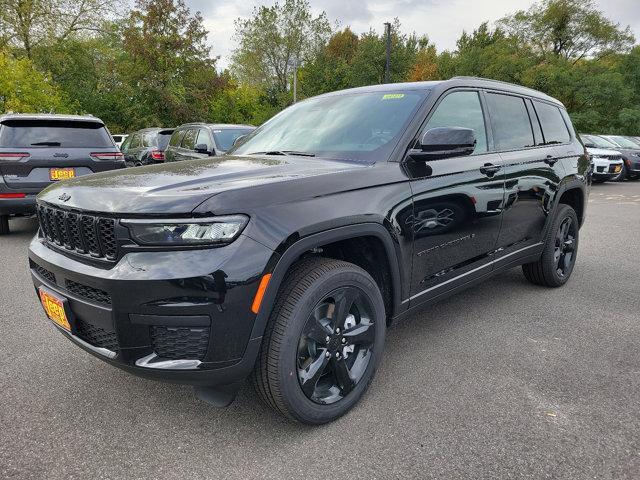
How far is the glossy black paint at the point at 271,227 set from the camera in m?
1.92

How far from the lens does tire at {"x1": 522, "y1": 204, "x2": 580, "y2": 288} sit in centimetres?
425

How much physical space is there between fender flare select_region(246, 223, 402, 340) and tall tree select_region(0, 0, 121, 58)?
27124 mm

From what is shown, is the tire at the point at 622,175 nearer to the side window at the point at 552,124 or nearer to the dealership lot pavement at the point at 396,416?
the side window at the point at 552,124

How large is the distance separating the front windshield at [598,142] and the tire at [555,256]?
14.1 metres

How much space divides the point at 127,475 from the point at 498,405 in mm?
1842

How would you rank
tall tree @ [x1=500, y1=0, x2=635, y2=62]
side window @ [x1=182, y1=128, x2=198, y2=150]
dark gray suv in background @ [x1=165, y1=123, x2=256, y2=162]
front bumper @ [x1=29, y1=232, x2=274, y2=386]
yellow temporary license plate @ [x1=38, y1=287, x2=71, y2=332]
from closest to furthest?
front bumper @ [x1=29, y1=232, x2=274, y2=386] → yellow temporary license plate @ [x1=38, y1=287, x2=71, y2=332] → dark gray suv in background @ [x1=165, y1=123, x2=256, y2=162] → side window @ [x1=182, y1=128, x2=198, y2=150] → tall tree @ [x1=500, y1=0, x2=635, y2=62]

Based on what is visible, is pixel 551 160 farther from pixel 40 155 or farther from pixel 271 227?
pixel 40 155

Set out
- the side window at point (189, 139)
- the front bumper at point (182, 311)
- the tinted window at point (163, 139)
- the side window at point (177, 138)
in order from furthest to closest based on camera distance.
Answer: the tinted window at point (163, 139), the side window at point (177, 138), the side window at point (189, 139), the front bumper at point (182, 311)

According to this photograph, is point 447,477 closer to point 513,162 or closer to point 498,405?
point 498,405

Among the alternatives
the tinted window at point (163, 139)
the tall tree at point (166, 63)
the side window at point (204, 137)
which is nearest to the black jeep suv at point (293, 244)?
the side window at point (204, 137)

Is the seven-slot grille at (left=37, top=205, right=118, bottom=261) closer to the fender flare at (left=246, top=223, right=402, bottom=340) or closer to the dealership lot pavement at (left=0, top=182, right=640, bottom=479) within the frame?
the fender flare at (left=246, top=223, right=402, bottom=340)

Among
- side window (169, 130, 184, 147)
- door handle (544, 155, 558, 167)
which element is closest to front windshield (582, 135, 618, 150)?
side window (169, 130, 184, 147)

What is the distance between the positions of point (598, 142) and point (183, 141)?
570 inches

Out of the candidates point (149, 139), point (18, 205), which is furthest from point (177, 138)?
point (18, 205)
